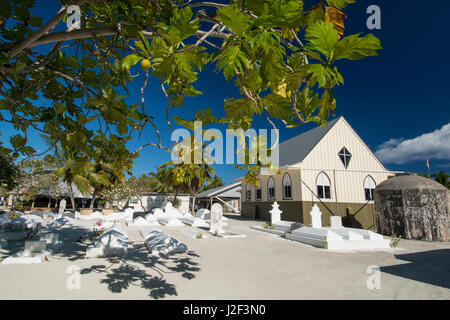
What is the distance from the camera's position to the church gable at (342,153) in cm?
1872

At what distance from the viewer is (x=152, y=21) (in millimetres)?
2348

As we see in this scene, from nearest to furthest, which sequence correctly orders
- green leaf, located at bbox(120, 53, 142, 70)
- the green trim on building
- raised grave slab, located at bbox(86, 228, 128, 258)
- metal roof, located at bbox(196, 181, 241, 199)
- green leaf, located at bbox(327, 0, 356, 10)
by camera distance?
1. green leaf, located at bbox(120, 53, 142, 70)
2. green leaf, located at bbox(327, 0, 356, 10)
3. raised grave slab, located at bbox(86, 228, 128, 258)
4. the green trim on building
5. metal roof, located at bbox(196, 181, 241, 199)

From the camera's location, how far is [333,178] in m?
18.4

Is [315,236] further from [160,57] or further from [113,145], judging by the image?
[160,57]

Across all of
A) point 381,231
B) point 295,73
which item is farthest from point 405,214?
point 295,73

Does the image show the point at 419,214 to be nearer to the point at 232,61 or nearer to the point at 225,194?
the point at 232,61

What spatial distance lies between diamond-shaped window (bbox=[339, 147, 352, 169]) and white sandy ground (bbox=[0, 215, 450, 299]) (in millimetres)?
11683

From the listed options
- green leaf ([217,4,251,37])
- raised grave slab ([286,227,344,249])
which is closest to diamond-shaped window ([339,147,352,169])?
raised grave slab ([286,227,344,249])

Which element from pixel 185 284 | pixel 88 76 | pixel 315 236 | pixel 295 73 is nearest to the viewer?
pixel 295 73

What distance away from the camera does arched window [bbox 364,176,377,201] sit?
739 inches

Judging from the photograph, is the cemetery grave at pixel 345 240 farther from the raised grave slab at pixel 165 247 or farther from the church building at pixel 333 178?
the church building at pixel 333 178

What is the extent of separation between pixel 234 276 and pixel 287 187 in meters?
15.3

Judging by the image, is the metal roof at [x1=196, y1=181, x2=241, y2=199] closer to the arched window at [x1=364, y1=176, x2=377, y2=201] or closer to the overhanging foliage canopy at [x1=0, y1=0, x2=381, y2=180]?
the arched window at [x1=364, y1=176, x2=377, y2=201]
